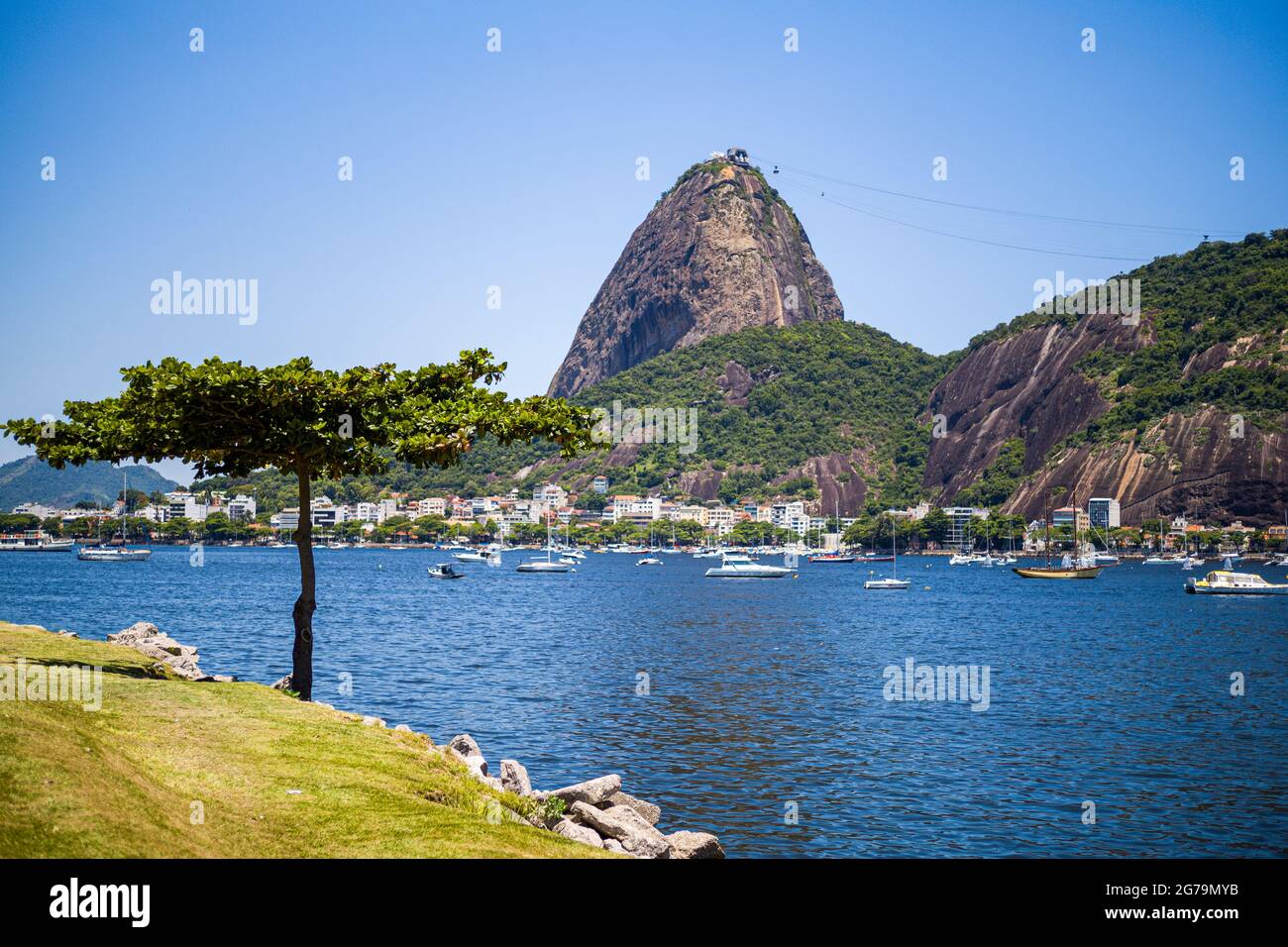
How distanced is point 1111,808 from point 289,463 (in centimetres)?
2029

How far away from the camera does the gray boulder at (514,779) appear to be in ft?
68.2

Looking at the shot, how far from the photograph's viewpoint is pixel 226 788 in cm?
1473

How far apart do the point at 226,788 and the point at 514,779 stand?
7138 millimetres

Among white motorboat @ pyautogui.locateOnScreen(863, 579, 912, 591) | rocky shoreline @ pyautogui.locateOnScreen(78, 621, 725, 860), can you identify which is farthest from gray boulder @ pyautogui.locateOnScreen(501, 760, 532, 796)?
white motorboat @ pyautogui.locateOnScreen(863, 579, 912, 591)

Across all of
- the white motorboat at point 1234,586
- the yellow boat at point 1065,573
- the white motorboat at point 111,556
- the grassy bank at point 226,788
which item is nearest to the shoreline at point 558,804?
the grassy bank at point 226,788

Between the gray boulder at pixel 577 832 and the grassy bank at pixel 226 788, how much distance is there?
986mm

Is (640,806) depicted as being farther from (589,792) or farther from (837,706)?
(837,706)

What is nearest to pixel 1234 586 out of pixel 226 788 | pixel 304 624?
pixel 304 624

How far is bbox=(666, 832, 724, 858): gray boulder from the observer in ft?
56.0

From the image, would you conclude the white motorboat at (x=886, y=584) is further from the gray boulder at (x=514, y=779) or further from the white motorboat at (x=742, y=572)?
the gray boulder at (x=514, y=779)

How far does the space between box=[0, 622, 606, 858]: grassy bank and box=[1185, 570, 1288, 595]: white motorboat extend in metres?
110

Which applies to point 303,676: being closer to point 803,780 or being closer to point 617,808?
point 617,808
